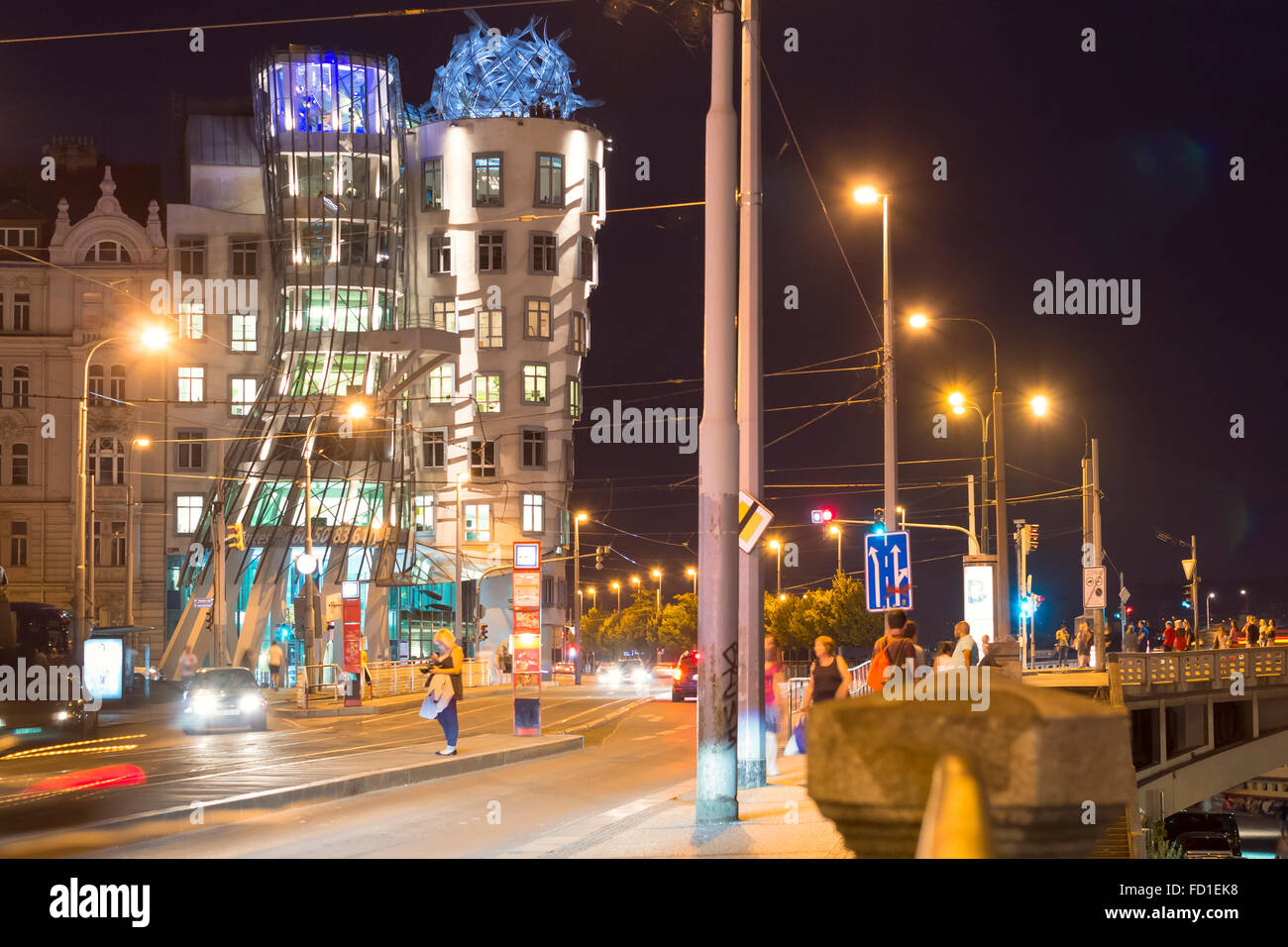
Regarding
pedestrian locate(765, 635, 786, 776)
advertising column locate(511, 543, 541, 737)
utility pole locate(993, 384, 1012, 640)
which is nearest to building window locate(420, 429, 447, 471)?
utility pole locate(993, 384, 1012, 640)

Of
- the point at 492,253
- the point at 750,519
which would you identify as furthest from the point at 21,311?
the point at 750,519

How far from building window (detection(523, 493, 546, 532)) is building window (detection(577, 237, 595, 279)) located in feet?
36.6

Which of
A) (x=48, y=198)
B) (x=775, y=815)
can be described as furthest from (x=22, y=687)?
(x=48, y=198)

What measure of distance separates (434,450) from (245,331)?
1099 centimetres

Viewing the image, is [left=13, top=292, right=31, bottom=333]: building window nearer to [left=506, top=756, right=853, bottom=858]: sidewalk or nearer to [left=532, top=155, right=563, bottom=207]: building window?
[left=532, top=155, right=563, bottom=207]: building window

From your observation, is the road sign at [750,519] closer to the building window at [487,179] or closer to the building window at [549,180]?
the building window at [549,180]

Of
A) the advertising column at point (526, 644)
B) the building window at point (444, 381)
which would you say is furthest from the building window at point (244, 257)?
the advertising column at point (526, 644)

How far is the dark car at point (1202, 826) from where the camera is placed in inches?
1678

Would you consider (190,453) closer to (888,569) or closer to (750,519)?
(888,569)
